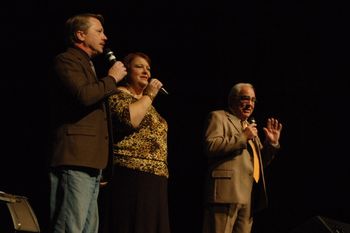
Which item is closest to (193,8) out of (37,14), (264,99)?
(264,99)

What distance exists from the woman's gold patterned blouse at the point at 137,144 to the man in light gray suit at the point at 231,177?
47 cm

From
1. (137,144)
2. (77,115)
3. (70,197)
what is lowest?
(70,197)

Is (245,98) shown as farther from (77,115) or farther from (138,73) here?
(77,115)

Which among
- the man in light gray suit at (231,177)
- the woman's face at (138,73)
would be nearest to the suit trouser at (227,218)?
the man in light gray suit at (231,177)

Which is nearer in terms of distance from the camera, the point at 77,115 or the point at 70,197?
the point at 70,197

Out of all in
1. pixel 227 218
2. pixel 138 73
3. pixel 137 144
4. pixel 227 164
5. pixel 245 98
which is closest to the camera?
pixel 137 144

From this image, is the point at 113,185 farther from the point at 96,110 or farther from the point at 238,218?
the point at 238,218

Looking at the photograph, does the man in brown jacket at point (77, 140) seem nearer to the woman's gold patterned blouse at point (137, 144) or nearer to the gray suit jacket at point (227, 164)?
the woman's gold patterned blouse at point (137, 144)

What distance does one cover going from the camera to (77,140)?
2562 millimetres

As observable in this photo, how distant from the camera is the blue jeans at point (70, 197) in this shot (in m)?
2.49

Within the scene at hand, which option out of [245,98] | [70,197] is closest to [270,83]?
[245,98]

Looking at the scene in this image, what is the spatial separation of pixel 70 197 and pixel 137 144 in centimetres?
74

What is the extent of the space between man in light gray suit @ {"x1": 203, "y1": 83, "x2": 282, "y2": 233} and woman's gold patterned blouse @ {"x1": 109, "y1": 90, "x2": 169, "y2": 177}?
473mm

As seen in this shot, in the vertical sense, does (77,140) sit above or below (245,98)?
below
